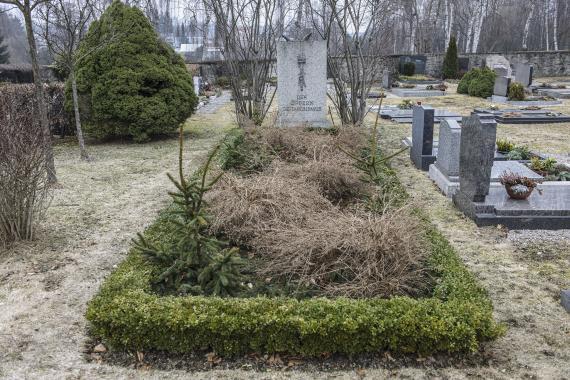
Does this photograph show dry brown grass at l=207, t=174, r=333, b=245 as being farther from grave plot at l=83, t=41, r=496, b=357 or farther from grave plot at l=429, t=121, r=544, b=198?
grave plot at l=429, t=121, r=544, b=198

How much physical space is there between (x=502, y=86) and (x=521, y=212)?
49.2 ft

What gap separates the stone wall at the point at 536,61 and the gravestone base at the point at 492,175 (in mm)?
25517

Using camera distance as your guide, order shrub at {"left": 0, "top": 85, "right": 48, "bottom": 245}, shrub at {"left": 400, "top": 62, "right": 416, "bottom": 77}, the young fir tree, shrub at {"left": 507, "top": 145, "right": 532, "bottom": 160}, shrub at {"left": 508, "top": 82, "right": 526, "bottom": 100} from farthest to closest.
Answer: shrub at {"left": 400, "top": 62, "right": 416, "bottom": 77} < the young fir tree < shrub at {"left": 508, "top": 82, "right": 526, "bottom": 100} < shrub at {"left": 507, "top": 145, "right": 532, "bottom": 160} < shrub at {"left": 0, "top": 85, "right": 48, "bottom": 245}

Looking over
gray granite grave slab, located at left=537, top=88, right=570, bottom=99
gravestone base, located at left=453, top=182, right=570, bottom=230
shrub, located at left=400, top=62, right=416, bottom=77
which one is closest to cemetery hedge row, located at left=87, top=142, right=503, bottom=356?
gravestone base, located at left=453, top=182, right=570, bottom=230

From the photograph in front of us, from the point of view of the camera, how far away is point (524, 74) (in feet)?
78.0

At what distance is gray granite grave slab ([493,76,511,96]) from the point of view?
19359 millimetres

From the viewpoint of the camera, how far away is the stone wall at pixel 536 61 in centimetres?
3372

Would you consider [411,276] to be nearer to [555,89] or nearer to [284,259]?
[284,259]

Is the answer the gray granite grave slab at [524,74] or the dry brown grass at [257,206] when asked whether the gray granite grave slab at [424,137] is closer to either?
the dry brown grass at [257,206]

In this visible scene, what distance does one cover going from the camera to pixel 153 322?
140 inches

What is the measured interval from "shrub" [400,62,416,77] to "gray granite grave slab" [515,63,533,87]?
818cm

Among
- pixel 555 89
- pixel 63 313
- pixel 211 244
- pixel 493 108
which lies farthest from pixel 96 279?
pixel 555 89

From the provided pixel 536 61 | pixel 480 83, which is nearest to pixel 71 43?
pixel 480 83

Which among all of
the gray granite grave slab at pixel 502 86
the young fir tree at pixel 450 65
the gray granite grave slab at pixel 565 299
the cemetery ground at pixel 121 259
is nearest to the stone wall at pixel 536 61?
the young fir tree at pixel 450 65
